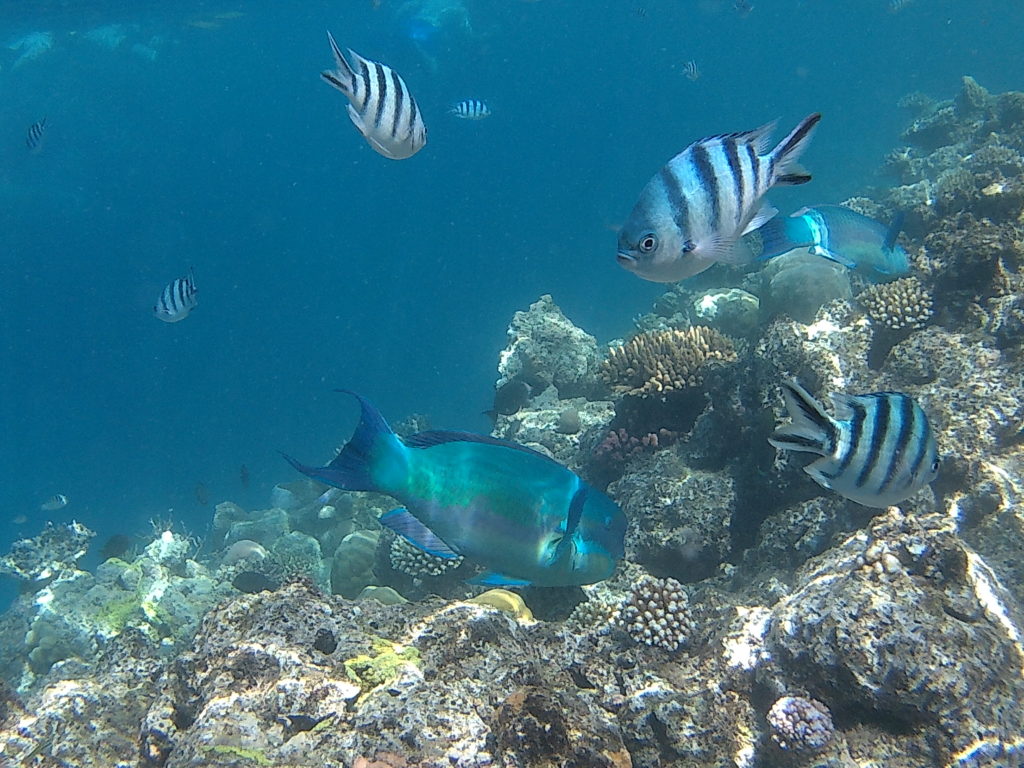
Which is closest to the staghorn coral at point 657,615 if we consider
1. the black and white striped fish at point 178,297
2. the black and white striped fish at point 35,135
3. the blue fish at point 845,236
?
the blue fish at point 845,236

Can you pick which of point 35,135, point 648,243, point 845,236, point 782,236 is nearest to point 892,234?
point 845,236

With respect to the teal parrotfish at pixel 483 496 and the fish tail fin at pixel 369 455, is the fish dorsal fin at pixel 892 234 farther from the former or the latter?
the fish tail fin at pixel 369 455

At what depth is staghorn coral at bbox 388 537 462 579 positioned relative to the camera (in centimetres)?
645

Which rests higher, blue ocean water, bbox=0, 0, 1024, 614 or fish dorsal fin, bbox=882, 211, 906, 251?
blue ocean water, bbox=0, 0, 1024, 614

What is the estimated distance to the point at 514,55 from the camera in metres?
97.3

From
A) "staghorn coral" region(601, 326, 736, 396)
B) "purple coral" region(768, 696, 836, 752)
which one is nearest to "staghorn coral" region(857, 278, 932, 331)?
"staghorn coral" region(601, 326, 736, 396)

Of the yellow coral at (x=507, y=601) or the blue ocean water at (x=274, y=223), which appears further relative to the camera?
the blue ocean water at (x=274, y=223)

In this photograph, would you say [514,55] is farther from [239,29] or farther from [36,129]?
[36,129]

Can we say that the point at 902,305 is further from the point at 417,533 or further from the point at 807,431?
the point at 417,533

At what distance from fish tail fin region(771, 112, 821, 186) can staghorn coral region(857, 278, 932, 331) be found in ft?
16.0

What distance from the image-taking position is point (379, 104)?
353 centimetres

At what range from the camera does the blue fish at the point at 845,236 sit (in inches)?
159

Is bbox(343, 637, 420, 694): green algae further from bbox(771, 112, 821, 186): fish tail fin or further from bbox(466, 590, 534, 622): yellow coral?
bbox(771, 112, 821, 186): fish tail fin

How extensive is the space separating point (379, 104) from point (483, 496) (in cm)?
243
